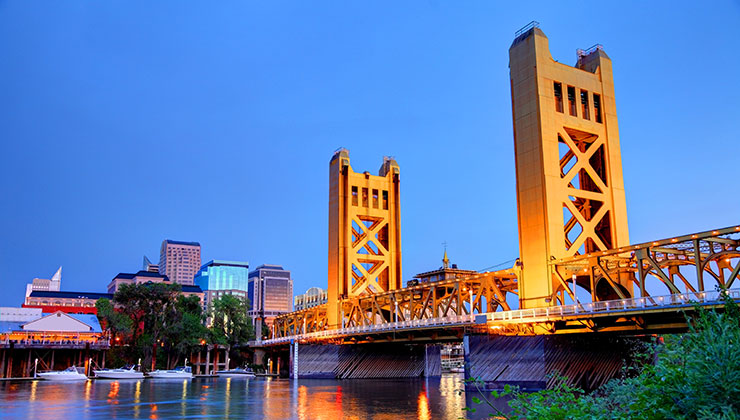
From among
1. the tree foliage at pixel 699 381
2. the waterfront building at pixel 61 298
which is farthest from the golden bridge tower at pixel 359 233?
the waterfront building at pixel 61 298

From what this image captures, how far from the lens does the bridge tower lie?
1972 inches

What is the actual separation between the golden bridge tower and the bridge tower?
113 feet

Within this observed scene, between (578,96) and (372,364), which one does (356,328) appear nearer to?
(372,364)

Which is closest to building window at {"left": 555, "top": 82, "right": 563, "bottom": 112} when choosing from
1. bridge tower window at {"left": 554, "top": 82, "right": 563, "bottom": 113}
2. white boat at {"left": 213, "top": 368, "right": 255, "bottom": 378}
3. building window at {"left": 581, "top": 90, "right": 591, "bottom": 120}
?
bridge tower window at {"left": 554, "top": 82, "right": 563, "bottom": 113}

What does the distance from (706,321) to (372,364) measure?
245 feet

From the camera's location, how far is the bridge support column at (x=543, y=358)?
44.3 m

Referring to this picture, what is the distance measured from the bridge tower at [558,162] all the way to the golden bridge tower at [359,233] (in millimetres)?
34487

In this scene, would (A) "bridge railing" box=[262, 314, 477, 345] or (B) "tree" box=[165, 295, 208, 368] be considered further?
(B) "tree" box=[165, 295, 208, 368]

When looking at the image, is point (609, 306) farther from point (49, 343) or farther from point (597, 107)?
point (49, 343)

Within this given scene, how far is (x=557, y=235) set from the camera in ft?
→ 164

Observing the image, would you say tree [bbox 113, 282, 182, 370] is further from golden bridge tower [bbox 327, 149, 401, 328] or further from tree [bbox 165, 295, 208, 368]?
golden bridge tower [bbox 327, 149, 401, 328]

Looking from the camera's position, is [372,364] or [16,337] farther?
[16,337]

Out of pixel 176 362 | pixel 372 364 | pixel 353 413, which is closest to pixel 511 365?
pixel 353 413

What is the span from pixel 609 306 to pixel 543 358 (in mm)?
6460
